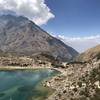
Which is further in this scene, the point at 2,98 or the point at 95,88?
the point at 2,98

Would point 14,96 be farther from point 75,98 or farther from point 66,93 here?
point 75,98


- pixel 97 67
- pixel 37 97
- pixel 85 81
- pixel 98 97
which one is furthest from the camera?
pixel 97 67

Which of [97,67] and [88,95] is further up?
[97,67]

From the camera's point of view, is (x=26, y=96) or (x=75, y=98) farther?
(x=26, y=96)

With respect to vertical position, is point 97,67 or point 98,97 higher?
point 97,67

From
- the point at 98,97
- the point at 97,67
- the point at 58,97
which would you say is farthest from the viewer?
the point at 97,67

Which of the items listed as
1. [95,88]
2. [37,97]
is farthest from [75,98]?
[37,97]

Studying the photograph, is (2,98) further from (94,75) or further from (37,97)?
(94,75)

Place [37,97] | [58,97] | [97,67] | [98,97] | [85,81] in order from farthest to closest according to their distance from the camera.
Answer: [97,67], [85,81], [37,97], [58,97], [98,97]

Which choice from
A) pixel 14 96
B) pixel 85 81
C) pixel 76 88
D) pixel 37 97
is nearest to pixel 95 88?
pixel 76 88
